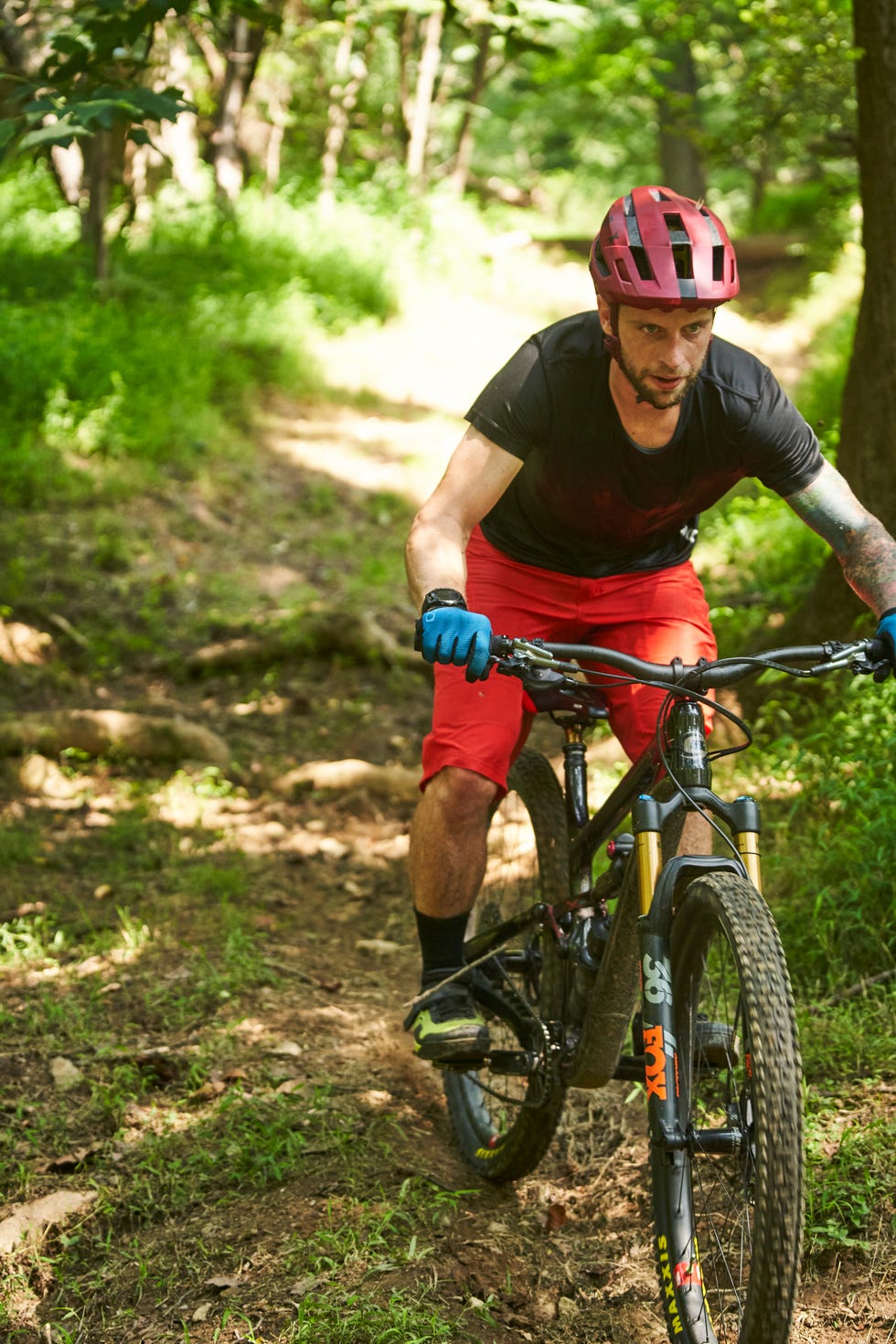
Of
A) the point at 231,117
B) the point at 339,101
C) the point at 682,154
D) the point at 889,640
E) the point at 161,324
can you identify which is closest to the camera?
the point at 889,640

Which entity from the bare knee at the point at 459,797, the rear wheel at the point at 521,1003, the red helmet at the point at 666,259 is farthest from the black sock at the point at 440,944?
the red helmet at the point at 666,259

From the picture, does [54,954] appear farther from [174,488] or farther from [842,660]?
[174,488]

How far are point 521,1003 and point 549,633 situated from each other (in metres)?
0.99

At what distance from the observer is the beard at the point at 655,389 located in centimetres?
284

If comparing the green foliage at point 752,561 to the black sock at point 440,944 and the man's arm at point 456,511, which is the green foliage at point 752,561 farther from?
the black sock at point 440,944

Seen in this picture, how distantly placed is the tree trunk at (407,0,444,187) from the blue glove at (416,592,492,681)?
1483 cm

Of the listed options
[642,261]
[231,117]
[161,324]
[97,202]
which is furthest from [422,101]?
[642,261]

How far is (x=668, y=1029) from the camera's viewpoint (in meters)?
2.36

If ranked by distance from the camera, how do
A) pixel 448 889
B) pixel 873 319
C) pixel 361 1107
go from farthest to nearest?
pixel 873 319 < pixel 361 1107 < pixel 448 889

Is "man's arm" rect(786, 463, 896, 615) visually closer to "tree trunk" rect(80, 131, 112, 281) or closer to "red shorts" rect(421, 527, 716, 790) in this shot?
"red shorts" rect(421, 527, 716, 790)

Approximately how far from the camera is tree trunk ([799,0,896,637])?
510cm

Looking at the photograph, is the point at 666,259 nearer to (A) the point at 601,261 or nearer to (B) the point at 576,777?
(A) the point at 601,261

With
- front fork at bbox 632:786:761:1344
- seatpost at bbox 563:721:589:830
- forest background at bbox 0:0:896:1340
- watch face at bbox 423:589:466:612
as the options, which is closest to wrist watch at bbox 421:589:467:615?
watch face at bbox 423:589:466:612

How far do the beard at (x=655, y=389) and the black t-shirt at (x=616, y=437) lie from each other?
0.18 m
